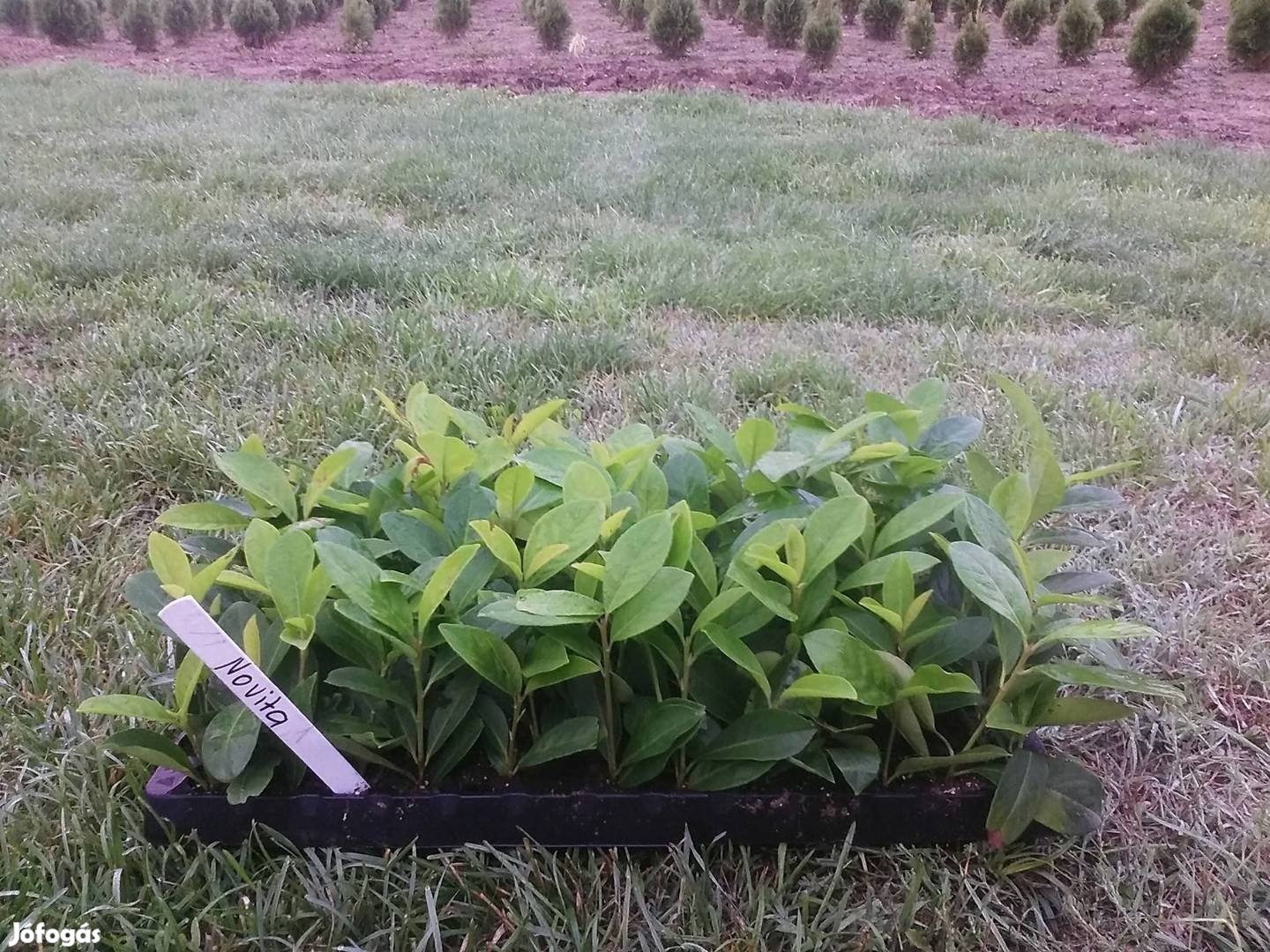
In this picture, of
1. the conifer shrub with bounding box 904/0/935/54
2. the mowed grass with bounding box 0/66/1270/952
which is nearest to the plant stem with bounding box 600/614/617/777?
the mowed grass with bounding box 0/66/1270/952

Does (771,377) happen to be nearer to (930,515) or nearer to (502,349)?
(502,349)

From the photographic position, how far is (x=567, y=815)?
0.97 m

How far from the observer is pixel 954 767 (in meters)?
0.99

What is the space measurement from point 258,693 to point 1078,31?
7.69 meters

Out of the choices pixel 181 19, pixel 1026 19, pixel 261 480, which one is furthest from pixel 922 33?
pixel 261 480

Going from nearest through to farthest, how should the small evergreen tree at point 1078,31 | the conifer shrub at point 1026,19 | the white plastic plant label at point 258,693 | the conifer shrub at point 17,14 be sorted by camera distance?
1. the white plastic plant label at point 258,693
2. the small evergreen tree at point 1078,31
3. the conifer shrub at point 1026,19
4. the conifer shrub at point 17,14

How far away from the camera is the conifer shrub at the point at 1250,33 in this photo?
19.1ft

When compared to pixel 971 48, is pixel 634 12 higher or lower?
higher

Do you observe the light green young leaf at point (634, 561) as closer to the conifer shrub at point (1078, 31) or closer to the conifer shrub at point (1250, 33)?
the conifer shrub at point (1250, 33)

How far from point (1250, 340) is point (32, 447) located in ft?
9.92

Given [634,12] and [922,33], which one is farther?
[634,12]

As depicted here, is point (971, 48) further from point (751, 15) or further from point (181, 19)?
point (181, 19)

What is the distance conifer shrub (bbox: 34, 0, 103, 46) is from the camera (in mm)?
7793

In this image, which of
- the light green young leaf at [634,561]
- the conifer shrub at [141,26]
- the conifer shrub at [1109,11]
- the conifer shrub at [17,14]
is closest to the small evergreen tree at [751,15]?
the conifer shrub at [1109,11]
